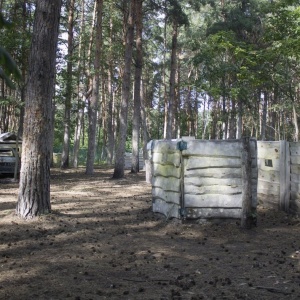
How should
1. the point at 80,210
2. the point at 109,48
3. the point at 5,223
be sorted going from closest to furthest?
the point at 5,223, the point at 80,210, the point at 109,48

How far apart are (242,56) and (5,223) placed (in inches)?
475

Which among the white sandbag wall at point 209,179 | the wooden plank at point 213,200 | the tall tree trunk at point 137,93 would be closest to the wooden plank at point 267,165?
the white sandbag wall at point 209,179

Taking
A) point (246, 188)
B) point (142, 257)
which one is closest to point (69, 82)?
point (246, 188)

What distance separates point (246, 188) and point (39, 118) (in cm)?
400

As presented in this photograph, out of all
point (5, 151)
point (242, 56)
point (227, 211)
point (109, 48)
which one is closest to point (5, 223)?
point (227, 211)

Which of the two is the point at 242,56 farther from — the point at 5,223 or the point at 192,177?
the point at 5,223

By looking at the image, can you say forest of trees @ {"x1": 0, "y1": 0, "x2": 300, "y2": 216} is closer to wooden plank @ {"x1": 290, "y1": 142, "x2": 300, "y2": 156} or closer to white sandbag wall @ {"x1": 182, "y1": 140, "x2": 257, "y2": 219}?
white sandbag wall @ {"x1": 182, "y1": 140, "x2": 257, "y2": 219}

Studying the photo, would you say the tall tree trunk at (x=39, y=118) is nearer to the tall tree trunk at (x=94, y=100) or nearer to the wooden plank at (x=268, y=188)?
the wooden plank at (x=268, y=188)

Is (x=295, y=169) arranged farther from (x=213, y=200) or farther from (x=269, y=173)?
(x=213, y=200)

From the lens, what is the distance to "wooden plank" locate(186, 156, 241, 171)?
25.7 ft

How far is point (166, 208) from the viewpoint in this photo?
8398 millimetres

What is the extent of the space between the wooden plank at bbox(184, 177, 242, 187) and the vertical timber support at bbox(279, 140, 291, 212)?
1826 millimetres

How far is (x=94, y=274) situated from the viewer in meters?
4.91

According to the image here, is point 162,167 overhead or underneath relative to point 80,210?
overhead
